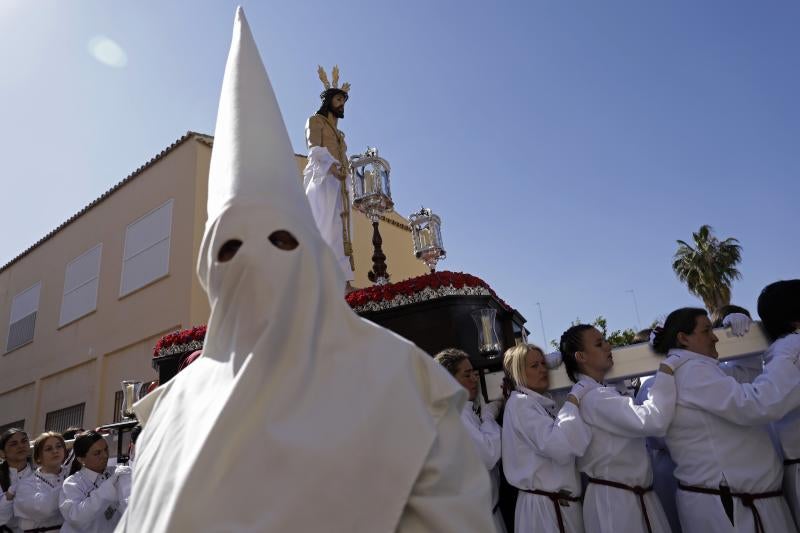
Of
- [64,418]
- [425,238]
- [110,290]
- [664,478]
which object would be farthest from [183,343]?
[64,418]

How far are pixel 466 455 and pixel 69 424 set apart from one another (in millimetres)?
15815

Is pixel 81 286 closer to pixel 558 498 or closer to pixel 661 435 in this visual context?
pixel 558 498

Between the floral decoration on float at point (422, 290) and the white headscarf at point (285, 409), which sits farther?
the floral decoration on float at point (422, 290)

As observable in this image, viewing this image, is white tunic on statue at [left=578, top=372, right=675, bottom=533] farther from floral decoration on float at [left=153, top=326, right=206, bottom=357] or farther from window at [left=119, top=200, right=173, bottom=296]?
window at [left=119, top=200, right=173, bottom=296]

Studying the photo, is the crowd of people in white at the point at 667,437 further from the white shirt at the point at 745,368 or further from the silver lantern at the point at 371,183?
the silver lantern at the point at 371,183

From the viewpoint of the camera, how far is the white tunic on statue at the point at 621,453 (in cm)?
308

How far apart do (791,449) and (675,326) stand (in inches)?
33.9

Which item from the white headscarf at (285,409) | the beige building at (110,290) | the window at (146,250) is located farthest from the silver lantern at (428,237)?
the window at (146,250)

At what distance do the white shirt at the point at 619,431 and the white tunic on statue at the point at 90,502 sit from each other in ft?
11.2

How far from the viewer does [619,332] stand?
22.4m

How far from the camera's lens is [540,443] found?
3281 millimetres

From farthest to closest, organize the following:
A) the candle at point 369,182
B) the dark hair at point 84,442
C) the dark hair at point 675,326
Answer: the candle at point 369,182, the dark hair at point 84,442, the dark hair at point 675,326

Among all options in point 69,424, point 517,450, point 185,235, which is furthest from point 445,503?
point 69,424

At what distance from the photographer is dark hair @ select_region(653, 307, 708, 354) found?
3307 millimetres
